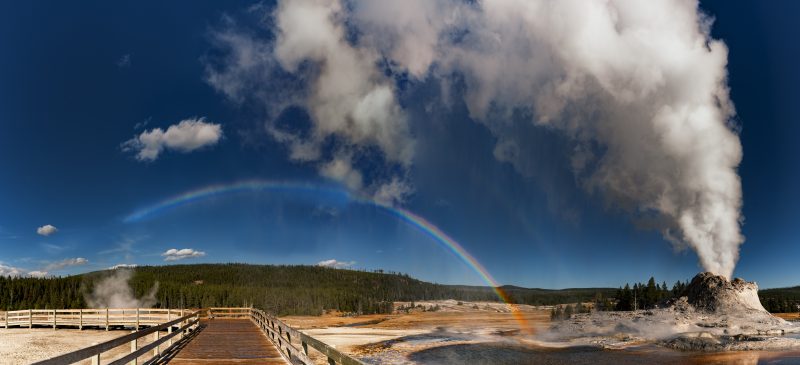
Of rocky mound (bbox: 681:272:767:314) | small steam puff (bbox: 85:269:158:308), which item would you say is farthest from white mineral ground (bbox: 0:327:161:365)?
small steam puff (bbox: 85:269:158:308)

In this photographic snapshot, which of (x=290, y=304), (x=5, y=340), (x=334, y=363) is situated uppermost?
(x=334, y=363)

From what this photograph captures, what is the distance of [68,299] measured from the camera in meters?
96.8

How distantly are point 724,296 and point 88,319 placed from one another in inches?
1899

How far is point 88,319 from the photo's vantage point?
108 ft

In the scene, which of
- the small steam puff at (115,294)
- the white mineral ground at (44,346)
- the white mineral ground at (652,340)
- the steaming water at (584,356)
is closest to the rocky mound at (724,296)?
the white mineral ground at (652,340)

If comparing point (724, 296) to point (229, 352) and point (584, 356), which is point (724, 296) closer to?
point (584, 356)

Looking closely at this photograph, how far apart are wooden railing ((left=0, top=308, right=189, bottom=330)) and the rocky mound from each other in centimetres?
4169

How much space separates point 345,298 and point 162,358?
12479 cm

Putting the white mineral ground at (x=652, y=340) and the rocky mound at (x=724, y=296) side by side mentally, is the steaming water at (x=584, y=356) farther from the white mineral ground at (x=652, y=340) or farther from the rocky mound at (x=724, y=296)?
the rocky mound at (x=724, y=296)

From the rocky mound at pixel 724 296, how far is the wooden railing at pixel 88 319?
4169 cm

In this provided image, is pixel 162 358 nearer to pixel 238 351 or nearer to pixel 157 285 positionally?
pixel 238 351

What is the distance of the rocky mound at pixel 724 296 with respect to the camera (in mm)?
42344

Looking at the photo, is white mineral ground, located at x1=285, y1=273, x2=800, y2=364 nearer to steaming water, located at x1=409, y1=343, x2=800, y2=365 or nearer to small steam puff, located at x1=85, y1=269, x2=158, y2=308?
steaming water, located at x1=409, y1=343, x2=800, y2=365

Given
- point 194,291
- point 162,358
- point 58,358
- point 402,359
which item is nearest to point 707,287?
point 402,359
